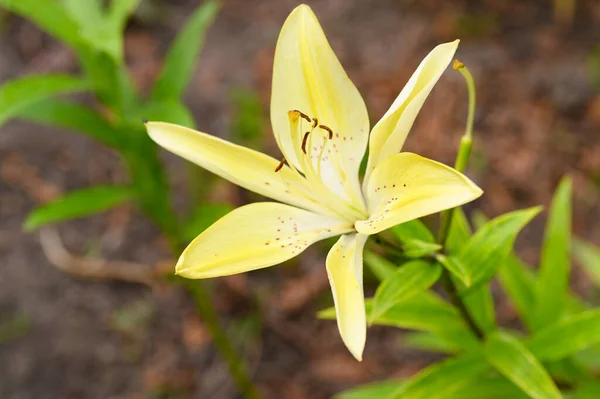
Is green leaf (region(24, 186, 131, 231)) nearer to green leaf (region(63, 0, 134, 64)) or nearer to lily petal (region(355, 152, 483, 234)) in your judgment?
green leaf (region(63, 0, 134, 64))

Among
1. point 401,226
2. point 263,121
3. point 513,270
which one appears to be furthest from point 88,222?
point 401,226

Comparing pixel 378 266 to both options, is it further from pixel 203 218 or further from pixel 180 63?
pixel 180 63

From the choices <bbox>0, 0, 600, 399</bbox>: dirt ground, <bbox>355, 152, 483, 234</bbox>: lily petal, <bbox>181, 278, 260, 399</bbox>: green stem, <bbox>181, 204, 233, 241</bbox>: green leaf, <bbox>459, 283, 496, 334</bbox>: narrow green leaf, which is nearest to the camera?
<bbox>355, 152, 483, 234</bbox>: lily petal

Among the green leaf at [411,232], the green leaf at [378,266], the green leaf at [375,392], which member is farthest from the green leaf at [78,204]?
the green leaf at [411,232]

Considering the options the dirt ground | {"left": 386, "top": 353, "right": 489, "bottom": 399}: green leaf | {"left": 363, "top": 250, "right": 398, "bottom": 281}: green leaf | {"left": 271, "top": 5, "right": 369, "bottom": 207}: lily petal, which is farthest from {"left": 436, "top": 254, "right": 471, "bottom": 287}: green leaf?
the dirt ground

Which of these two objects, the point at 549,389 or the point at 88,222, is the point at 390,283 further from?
the point at 88,222

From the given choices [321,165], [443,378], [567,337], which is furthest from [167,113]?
[567,337]
